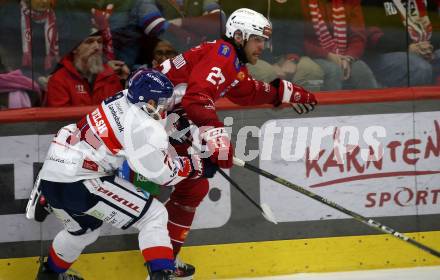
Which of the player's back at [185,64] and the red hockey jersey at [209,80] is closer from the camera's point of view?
the red hockey jersey at [209,80]

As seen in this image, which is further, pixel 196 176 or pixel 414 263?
pixel 414 263

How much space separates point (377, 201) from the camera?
5.48 meters

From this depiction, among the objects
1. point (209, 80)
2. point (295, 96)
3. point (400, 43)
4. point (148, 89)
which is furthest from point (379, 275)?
point (148, 89)

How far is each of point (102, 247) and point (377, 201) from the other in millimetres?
1658

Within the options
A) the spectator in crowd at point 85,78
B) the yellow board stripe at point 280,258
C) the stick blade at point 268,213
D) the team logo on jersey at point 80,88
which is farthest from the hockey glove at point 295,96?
the team logo on jersey at point 80,88

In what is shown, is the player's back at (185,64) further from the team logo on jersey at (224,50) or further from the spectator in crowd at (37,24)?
the spectator in crowd at (37,24)

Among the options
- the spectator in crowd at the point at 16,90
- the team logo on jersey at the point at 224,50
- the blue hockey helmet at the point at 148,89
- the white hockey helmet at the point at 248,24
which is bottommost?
the spectator in crowd at the point at 16,90

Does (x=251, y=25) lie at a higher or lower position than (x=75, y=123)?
higher

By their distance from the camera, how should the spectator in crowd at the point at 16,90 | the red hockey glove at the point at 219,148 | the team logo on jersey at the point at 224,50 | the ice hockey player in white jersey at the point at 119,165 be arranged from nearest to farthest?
the ice hockey player in white jersey at the point at 119,165
the red hockey glove at the point at 219,148
the team logo on jersey at the point at 224,50
the spectator in crowd at the point at 16,90

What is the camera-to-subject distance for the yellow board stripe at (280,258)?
205 inches

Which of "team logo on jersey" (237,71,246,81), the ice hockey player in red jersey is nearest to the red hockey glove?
the ice hockey player in red jersey

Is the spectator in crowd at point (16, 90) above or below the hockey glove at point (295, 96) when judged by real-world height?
below

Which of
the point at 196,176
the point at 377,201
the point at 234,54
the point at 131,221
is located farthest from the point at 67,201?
the point at 377,201

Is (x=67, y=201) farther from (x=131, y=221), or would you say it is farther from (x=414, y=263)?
(x=414, y=263)
